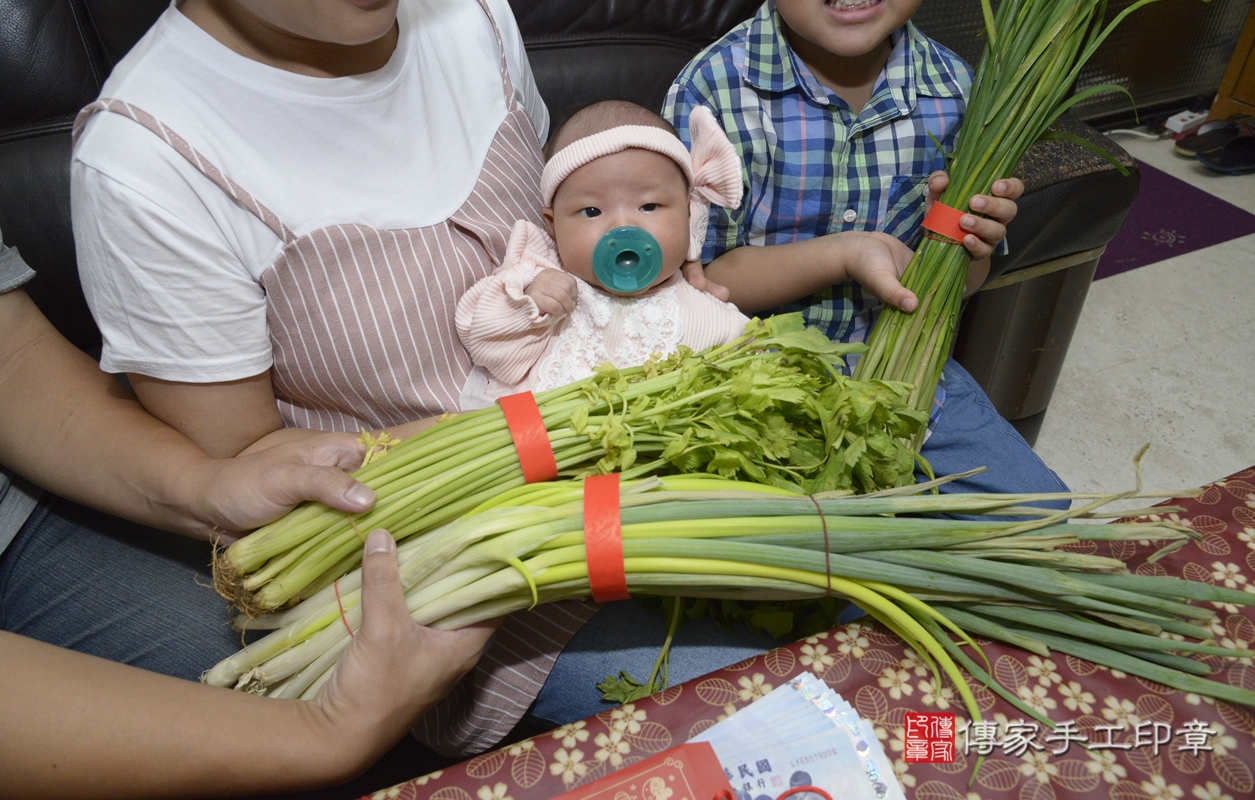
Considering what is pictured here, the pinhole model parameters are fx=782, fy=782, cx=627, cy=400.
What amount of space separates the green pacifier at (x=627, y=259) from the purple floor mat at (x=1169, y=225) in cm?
235

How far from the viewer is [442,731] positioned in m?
1.16

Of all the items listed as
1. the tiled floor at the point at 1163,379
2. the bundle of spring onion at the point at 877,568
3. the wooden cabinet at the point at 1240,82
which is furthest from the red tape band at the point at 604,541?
the wooden cabinet at the point at 1240,82

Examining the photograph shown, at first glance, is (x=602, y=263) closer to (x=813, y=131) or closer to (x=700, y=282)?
(x=700, y=282)

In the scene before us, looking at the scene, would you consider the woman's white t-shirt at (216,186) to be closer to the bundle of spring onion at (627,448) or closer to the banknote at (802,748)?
the bundle of spring onion at (627,448)

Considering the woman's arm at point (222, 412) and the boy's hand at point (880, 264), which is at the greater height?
the boy's hand at point (880, 264)

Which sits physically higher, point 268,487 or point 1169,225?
point 268,487

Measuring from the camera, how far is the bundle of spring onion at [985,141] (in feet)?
3.86

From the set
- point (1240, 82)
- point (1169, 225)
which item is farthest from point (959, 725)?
point (1240, 82)

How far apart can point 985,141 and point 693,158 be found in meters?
0.46

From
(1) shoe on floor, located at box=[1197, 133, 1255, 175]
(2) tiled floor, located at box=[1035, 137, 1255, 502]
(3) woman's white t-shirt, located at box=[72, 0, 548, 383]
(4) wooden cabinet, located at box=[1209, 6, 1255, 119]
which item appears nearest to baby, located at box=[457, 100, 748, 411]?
(3) woman's white t-shirt, located at box=[72, 0, 548, 383]

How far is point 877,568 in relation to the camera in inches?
34.3

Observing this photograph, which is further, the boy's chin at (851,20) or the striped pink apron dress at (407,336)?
the boy's chin at (851,20)

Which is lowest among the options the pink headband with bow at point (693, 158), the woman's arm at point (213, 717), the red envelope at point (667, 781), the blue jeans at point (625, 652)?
the blue jeans at point (625, 652)

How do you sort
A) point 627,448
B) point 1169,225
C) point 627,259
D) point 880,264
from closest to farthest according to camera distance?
1. point 627,448
2. point 627,259
3. point 880,264
4. point 1169,225
